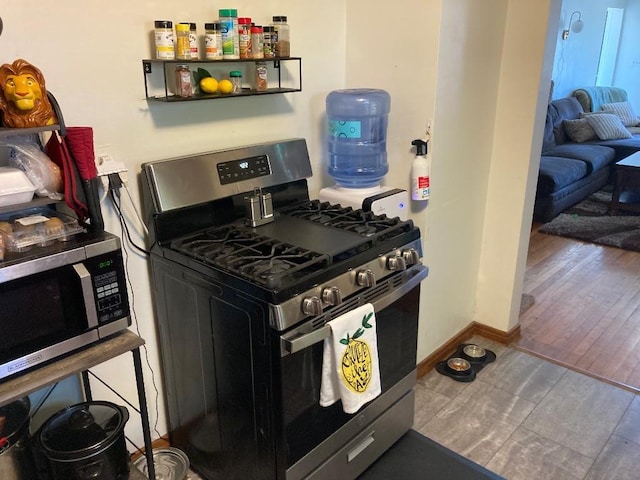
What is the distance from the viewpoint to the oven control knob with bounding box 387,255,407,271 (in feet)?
5.81

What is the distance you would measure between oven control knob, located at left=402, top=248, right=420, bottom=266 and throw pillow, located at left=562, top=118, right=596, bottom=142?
4974mm

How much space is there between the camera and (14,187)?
4.37 feet

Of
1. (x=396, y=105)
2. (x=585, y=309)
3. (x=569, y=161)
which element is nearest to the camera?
(x=396, y=105)

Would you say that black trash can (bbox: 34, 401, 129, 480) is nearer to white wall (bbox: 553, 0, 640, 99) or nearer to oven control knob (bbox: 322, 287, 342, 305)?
oven control knob (bbox: 322, 287, 342, 305)

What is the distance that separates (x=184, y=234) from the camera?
1.84 metres

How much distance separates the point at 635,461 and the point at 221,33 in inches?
85.0

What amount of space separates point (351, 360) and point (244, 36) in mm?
1127

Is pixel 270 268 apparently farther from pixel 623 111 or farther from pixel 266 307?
pixel 623 111

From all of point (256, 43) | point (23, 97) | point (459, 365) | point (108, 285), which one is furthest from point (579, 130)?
point (23, 97)

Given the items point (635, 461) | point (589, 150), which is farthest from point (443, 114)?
point (589, 150)

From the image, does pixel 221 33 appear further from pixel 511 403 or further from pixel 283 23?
pixel 511 403

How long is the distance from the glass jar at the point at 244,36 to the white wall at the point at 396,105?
4.2 inches

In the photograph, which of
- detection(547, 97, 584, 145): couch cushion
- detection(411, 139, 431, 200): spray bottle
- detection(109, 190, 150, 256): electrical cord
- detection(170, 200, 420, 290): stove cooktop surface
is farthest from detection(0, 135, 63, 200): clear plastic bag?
detection(547, 97, 584, 145): couch cushion

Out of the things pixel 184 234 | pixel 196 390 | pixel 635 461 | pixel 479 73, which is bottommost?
pixel 635 461
